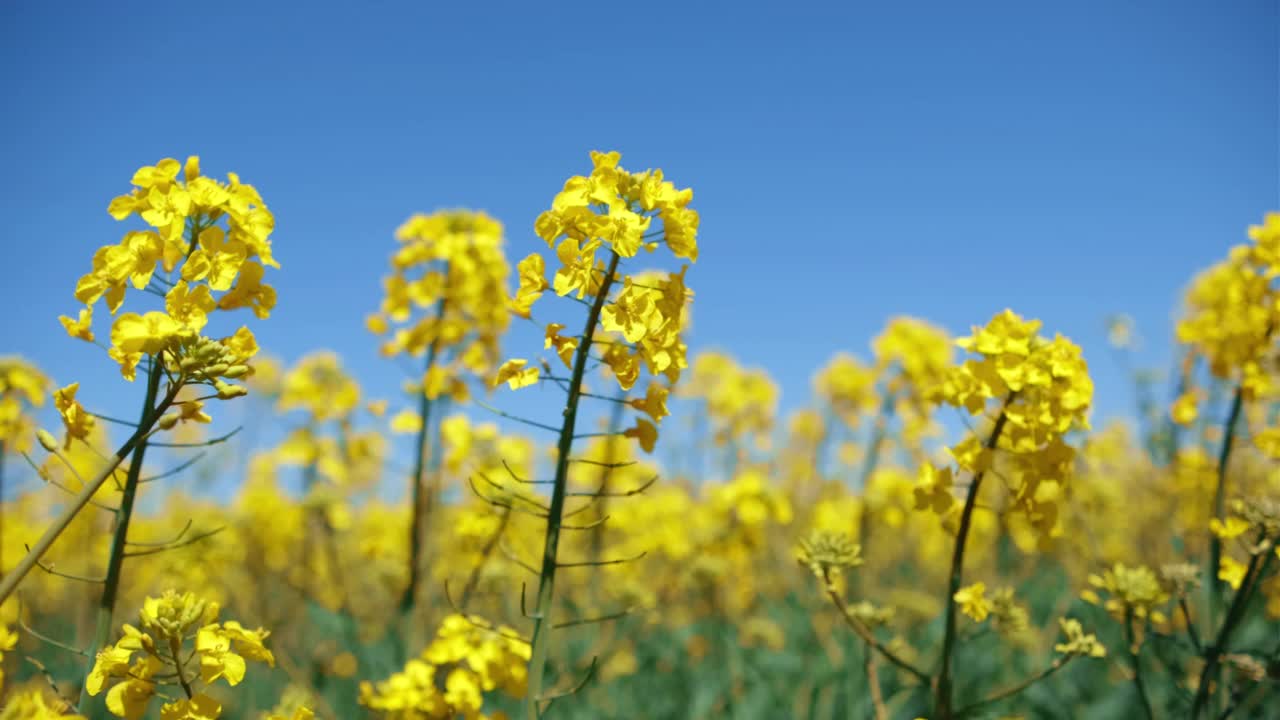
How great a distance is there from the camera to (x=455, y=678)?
9.07ft

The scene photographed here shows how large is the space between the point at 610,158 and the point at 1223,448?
3.46m

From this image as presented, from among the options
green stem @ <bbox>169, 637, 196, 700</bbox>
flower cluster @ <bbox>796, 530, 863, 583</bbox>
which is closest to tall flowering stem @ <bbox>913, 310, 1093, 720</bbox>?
flower cluster @ <bbox>796, 530, 863, 583</bbox>

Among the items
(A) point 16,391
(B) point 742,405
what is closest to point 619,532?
(B) point 742,405

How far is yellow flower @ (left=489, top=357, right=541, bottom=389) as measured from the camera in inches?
91.5

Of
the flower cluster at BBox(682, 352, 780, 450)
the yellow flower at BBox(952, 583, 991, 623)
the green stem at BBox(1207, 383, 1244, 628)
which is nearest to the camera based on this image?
the yellow flower at BBox(952, 583, 991, 623)

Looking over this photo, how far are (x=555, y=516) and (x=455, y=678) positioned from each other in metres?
0.95

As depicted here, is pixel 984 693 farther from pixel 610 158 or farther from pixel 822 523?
pixel 610 158

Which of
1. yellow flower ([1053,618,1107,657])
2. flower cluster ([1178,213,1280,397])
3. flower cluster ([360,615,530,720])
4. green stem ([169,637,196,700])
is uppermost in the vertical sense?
flower cluster ([1178,213,1280,397])

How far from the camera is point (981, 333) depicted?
2766 millimetres

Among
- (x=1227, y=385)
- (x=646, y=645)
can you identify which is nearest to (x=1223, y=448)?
(x=1227, y=385)

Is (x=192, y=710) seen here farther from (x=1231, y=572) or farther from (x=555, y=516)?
(x=1231, y=572)

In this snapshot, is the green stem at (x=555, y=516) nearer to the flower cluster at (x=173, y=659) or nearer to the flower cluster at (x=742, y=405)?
the flower cluster at (x=173, y=659)

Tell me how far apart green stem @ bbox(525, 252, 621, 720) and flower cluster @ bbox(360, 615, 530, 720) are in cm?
48

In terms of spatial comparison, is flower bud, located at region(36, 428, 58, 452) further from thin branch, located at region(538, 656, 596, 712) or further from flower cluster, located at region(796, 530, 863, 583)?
flower cluster, located at region(796, 530, 863, 583)
